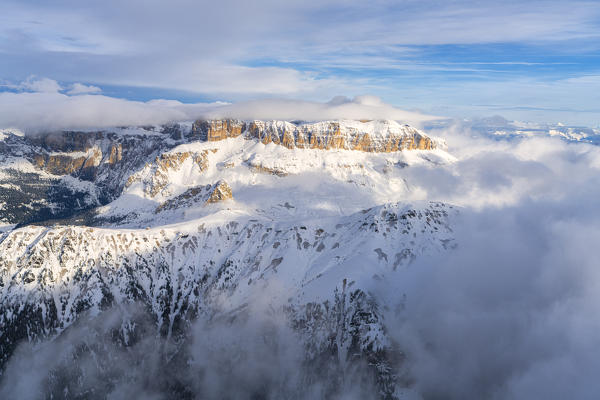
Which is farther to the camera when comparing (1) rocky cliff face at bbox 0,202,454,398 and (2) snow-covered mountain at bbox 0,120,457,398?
(1) rocky cliff face at bbox 0,202,454,398

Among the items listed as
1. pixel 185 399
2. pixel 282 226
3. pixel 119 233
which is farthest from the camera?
pixel 282 226

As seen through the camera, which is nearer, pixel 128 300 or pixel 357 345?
pixel 357 345

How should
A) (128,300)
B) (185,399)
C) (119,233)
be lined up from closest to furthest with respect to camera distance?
(185,399), (128,300), (119,233)


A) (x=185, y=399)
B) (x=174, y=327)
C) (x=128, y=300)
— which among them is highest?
(x=128, y=300)

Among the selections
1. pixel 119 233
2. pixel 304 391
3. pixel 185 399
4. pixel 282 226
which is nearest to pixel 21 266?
pixel 119 233

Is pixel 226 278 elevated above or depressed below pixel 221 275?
below

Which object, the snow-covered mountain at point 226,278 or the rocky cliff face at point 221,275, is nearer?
the snow-covered mountain at point 226,278

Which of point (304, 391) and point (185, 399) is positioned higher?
point (304, 391)

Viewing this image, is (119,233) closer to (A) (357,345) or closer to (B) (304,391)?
(B) (304,391)

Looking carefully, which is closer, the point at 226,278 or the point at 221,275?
the point at 226,278
